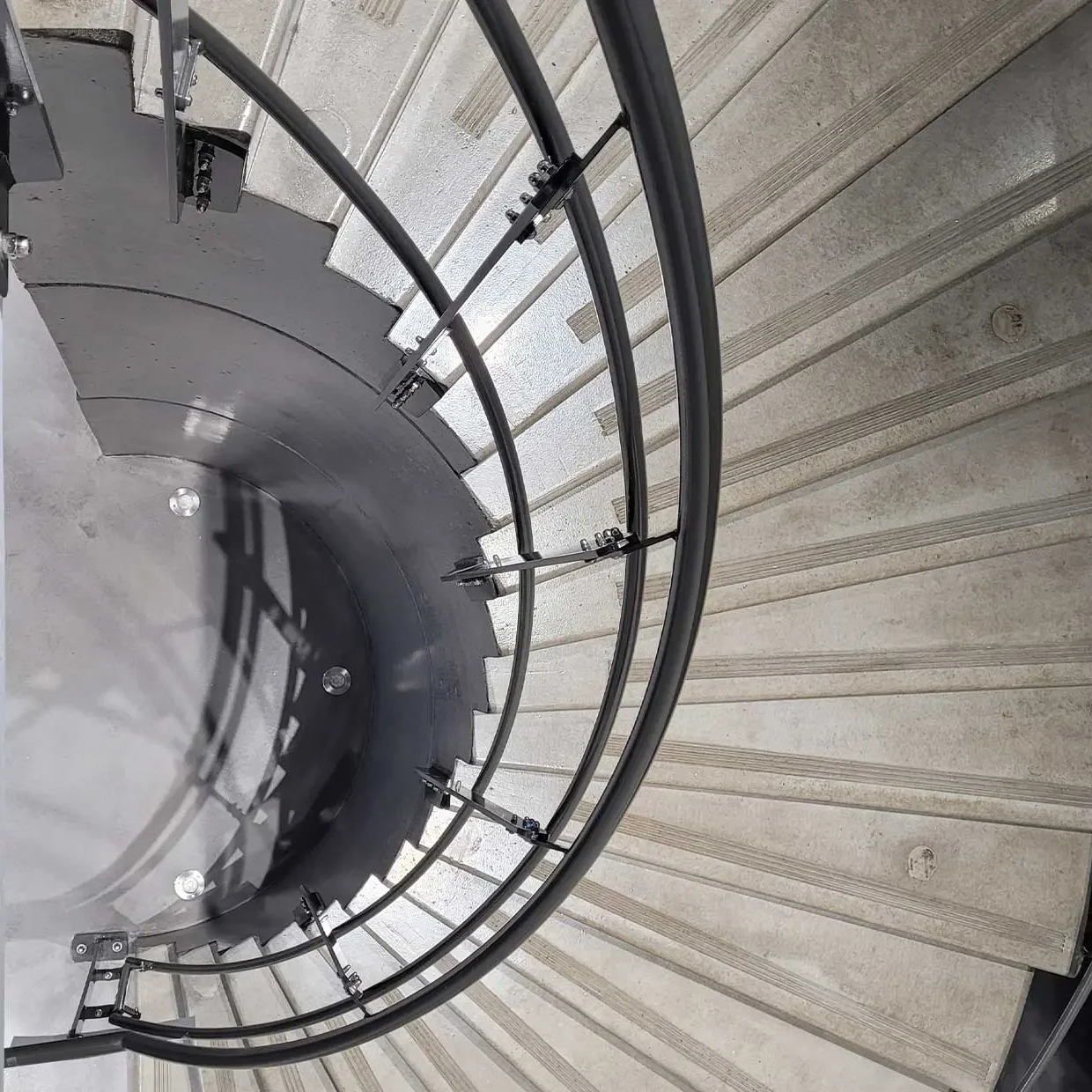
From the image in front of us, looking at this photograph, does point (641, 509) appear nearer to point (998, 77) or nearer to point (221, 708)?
point (998, 77)

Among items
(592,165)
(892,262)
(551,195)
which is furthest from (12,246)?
(892,262)

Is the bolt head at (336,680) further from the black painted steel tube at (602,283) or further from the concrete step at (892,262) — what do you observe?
the black painted steel tube at (602,283)

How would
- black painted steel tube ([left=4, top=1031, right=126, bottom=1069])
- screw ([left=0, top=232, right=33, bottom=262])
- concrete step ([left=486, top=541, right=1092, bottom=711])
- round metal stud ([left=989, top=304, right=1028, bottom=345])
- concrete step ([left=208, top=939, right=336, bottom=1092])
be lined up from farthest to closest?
concrete step ([left=208, top=939, right=336, bottom=1092]) < black painted steel tube ([left=4, top=1031, right=126, bottom=1069]) < concrete step ([left=486, top=541, right=1092, bottom=711]) < round metal stud ([left=989, top=304, right=1028, bottom=345]) < screw ([left=0, top=232, right=33, bottom=262])

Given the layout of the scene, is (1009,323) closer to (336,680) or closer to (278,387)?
(278,387)

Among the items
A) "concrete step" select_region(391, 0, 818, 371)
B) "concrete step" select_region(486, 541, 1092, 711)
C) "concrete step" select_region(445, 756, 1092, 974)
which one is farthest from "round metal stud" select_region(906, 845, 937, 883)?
"concrete step" select_region(391, 0, 818, 371)

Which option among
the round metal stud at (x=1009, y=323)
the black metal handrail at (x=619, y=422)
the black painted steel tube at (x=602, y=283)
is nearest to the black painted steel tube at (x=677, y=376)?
the black metal handrail at (x=619, y=422)

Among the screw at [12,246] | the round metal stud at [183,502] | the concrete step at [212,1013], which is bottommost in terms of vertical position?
the concrete step at [212,1013]

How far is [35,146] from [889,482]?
2291 millimetres

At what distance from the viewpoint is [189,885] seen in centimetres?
502

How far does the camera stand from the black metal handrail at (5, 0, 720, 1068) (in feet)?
4.63

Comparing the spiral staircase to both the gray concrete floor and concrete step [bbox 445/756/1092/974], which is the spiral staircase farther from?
the gray concrete floor

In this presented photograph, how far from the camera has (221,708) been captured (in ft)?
16.8

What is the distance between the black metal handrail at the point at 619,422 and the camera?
4.63 feet

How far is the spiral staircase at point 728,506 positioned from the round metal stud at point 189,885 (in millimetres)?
775
